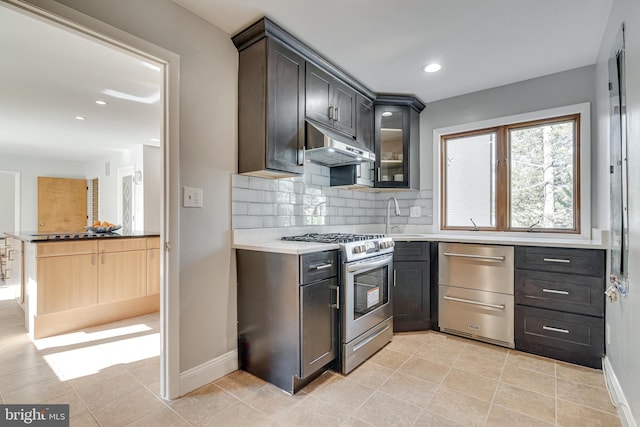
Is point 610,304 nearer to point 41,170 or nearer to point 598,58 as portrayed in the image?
point 598,58

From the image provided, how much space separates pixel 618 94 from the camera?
1.75 meters

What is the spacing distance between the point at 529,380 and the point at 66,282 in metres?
3.94

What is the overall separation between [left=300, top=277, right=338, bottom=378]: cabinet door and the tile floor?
0.55 ft

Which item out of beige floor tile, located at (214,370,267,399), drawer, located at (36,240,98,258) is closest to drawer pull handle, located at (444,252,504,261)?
beige floor tile, located at (214,370,267,399)

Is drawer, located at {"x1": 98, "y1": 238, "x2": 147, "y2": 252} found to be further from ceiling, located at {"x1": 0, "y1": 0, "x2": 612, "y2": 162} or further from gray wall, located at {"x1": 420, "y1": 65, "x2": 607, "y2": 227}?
gray wall, located at {"x1": 420, "y1": 65, "x2": 607, "y2": 227}

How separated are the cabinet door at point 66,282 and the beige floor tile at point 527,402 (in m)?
3.60

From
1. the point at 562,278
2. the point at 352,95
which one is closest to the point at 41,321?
the point at 352,95

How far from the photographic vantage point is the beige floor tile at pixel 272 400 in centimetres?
174

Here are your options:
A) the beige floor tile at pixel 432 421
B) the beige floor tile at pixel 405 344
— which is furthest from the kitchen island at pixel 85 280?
the beige floor tile at pixel 432 421

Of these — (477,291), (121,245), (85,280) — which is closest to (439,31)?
(477,291)

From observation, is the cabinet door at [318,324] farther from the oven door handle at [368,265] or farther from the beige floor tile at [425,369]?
the beige floor tile at [425,369]

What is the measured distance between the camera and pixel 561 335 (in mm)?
2299

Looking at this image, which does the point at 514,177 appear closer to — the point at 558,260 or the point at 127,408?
the point at 558,260

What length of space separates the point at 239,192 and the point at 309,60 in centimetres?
119
